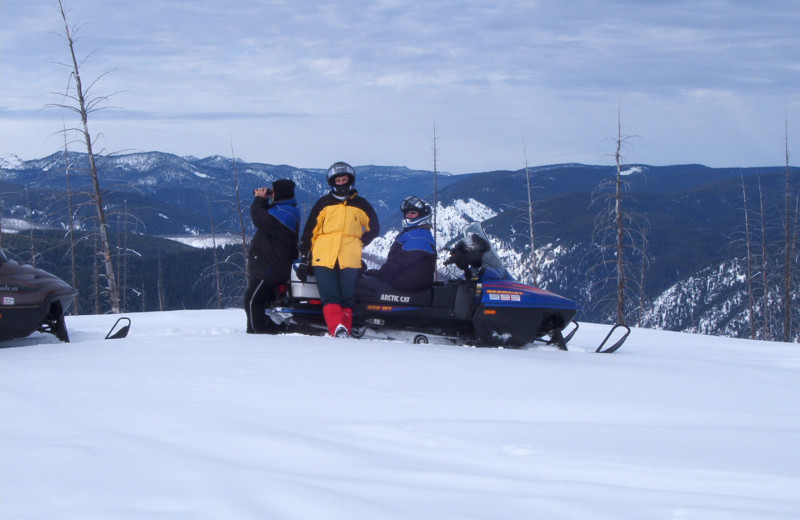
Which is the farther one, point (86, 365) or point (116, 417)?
point (86, 365)

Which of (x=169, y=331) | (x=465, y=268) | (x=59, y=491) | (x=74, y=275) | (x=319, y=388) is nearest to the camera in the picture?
(x=59, y=491)

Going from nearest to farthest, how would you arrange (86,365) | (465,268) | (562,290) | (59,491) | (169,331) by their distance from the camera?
(59,491)
(86,365)
(465,268)
(169,331)
(562,290)

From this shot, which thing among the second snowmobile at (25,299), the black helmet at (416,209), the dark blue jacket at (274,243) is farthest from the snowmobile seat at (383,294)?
the second snowmobile at (25,299)

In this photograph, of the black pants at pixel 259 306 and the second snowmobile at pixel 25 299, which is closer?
the second snowmobile at pixel 25 299

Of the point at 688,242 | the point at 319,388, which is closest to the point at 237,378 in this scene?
the point at 319,388

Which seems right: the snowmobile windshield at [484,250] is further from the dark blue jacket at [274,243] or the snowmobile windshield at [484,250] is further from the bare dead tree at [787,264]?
the bare dead tree at [787,264]

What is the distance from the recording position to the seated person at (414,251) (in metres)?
6.15

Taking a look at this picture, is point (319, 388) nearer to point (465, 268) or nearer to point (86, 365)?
point (86, 365)

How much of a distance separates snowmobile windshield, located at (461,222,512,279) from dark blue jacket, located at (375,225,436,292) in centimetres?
34

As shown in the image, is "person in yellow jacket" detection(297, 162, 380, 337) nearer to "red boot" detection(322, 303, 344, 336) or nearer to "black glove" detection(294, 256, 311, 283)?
"red boot" detection(322, 303, 344, 336)

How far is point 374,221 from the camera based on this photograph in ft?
20.6

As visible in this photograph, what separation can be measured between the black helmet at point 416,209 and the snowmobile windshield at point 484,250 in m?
0.40

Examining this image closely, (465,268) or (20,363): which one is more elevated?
(465,268)

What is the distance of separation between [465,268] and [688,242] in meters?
125
